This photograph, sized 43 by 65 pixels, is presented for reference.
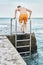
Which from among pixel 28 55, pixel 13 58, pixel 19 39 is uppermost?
pixel 13 58

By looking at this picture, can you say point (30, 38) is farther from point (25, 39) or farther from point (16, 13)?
point (16, 13)

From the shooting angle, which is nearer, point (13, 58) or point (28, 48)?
point (13, 58)

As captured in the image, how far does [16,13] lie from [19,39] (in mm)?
949

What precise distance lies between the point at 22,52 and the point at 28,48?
0.90ft

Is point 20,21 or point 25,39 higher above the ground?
point 20,21

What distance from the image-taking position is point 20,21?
7637 millimetres

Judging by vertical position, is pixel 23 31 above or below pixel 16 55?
below

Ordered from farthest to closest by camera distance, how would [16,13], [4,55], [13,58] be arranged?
[16,13]
[4,55]
[13,58]

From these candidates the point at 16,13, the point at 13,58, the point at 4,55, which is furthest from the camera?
the point at 16,13

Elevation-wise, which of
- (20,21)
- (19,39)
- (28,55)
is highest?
(20,21)

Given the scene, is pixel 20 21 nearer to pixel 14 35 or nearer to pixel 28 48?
pixel 14 35

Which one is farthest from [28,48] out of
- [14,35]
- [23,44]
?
[14,35]

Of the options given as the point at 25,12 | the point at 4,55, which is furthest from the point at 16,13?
the point at 4,55

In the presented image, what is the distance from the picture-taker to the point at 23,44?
24.8 feet
